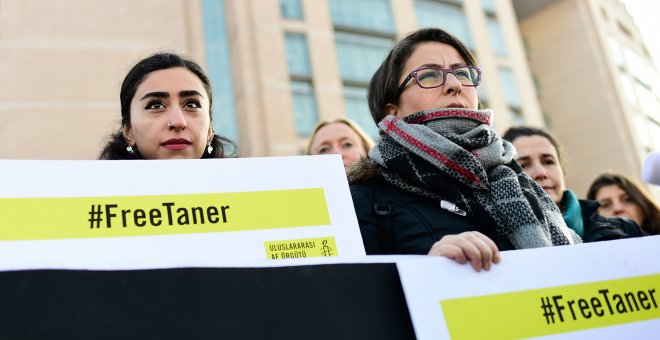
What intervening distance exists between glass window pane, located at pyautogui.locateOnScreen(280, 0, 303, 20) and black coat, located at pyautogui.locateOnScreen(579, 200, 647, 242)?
70.5 feet

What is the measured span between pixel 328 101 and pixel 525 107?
29.3 feet

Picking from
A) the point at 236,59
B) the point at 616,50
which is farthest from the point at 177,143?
the point at 616,50

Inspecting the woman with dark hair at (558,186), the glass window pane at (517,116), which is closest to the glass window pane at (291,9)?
the glass window pane at (517,116)

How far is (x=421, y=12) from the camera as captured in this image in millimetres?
26484

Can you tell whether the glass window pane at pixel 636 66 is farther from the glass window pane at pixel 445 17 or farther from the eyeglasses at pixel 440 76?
the eyeglasses at pixel 440 76

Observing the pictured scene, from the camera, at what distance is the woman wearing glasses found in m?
2.02

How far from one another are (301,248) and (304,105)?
70.6 feet

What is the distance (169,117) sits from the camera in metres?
2.21

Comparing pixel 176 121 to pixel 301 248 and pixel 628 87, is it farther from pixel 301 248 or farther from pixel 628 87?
pixel 628 87

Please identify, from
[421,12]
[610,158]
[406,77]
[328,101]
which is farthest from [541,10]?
[406,77]

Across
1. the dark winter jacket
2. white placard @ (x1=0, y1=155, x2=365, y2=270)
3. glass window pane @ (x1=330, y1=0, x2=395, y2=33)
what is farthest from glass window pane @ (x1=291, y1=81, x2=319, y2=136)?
white placard @ (x1=0, y1=155, x2=365, y2=270)

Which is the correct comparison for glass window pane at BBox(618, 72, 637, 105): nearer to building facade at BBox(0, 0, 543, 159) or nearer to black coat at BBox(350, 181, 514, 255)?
building facade at BBox(0, 0, 543, 159)

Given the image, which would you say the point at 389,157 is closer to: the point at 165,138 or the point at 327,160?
the point at 327,160

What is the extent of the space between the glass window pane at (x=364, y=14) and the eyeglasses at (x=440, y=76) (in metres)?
22.5
